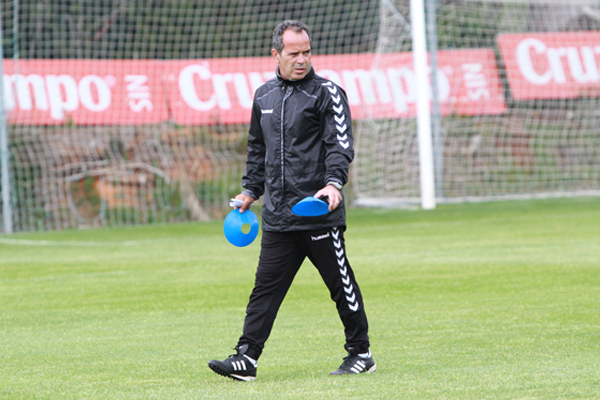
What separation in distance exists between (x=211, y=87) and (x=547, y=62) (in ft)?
19.2

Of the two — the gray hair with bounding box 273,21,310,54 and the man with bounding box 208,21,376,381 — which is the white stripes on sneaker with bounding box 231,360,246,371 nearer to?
the man with bounding box 208,21,376,381

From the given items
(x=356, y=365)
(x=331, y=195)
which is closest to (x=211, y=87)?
(x=356, y=365)

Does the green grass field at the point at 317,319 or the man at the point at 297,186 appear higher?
the man at the point at 297,186

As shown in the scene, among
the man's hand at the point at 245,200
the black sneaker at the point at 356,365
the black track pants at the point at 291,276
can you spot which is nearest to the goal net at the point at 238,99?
the man's hand at the point at 245,200

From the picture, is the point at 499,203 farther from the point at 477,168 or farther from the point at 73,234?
the point at 73,234

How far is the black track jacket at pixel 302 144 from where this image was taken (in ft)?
14.9

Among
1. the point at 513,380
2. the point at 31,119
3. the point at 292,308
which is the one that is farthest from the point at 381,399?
the point at 31,119

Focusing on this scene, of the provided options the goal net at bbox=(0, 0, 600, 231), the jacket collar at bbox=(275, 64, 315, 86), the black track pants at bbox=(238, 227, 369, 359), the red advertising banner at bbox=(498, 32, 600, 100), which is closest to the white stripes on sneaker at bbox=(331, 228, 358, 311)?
the black track pants at bbox=(238, 227, 369, 359)

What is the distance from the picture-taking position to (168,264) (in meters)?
10.4

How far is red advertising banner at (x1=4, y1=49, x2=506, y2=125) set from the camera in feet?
52.3

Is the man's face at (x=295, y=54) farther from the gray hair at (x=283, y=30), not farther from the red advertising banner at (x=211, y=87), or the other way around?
the red advertising banner at (x=211, y=87)

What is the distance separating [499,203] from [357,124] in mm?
2874

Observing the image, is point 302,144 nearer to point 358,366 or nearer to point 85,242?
point 358,366

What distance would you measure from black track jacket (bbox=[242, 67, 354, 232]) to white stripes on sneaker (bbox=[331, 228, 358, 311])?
0.25ft
